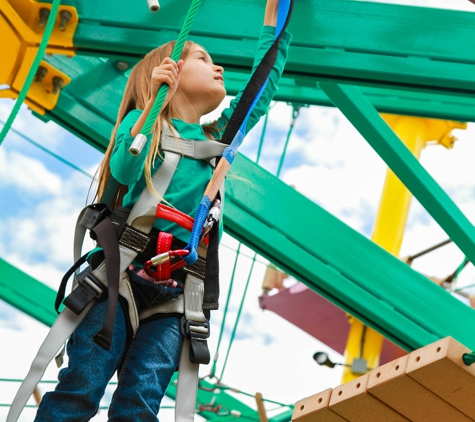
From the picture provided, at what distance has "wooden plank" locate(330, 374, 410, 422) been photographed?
2.82 m

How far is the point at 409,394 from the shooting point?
2.79 m

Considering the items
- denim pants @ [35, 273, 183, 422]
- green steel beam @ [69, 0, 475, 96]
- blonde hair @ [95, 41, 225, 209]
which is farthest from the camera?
green steel beam @ [69, 0, 475, 96]

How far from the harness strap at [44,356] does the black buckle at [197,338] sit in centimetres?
28

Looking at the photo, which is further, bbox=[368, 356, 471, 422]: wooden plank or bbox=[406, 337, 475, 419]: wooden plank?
bbox=[368, 356, 471, 422]: wooden plank

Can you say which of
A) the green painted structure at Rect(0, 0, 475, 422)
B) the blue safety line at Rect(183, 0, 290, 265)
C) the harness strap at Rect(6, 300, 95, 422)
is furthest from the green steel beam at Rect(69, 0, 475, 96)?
the harness strap at Rect(6, 300, 95, 422)

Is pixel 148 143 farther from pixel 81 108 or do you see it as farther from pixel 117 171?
pixel 81 108

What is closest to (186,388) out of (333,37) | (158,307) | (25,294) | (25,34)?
(158,307)

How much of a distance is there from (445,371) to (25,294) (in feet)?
13.0

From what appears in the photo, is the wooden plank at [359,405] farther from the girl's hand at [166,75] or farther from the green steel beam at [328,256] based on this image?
the green steel beam at [328,256]

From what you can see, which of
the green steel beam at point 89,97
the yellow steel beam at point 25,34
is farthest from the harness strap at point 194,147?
the green steel beam at point 89,97

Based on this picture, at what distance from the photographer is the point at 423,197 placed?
13.1 ft

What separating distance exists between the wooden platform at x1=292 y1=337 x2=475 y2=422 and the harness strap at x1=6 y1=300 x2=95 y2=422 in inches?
33.1

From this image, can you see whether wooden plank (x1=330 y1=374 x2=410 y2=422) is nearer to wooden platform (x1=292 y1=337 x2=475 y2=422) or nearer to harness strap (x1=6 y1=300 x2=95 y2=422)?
wooden platform (x1=292 y1=337 x2=475 y2=422)

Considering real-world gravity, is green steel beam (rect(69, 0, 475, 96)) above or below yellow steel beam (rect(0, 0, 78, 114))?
above
